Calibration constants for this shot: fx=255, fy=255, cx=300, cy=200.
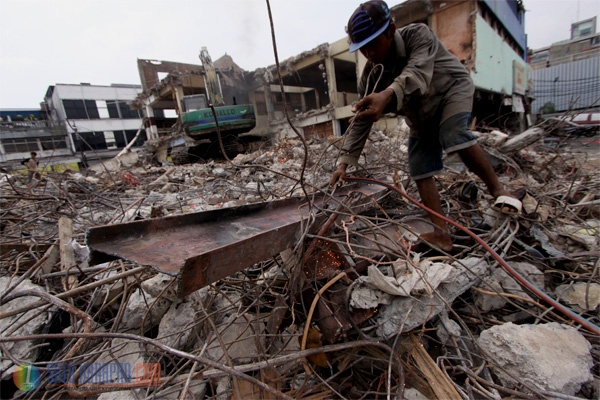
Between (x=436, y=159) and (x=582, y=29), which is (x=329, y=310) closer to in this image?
(x=436, y=159)

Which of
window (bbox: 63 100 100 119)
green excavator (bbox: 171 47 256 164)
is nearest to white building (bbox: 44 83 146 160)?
window (bbox: 63 100 100 119)

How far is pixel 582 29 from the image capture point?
28625 mm

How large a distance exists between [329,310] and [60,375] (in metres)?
1.30

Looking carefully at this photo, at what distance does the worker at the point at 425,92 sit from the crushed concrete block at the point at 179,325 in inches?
48.4

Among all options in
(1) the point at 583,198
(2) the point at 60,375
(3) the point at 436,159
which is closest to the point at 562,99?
(1) the point at 583,198

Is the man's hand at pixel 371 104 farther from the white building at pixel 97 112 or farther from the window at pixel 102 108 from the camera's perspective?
the window at pixel 102 108

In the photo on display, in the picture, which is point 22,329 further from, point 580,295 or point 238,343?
point 580,295

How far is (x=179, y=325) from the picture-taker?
53.1 inches

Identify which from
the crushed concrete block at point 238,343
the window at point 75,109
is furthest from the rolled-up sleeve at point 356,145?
the window at point 75,109

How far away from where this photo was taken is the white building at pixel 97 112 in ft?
84.5

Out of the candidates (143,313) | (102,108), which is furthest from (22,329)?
(102,108)

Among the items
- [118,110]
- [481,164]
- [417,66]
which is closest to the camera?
[417,66]

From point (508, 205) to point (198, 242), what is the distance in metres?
1.96

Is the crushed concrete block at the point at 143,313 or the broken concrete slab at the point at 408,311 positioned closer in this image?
the broken concrete slab at the point at 408,311
